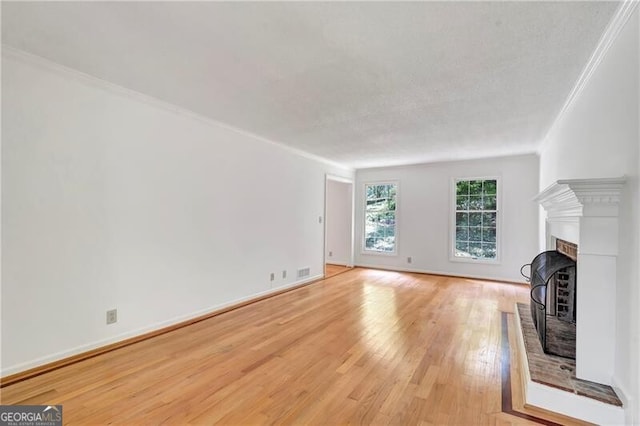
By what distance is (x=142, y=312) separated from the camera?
10.1ft

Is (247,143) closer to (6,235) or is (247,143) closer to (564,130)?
(6,235)

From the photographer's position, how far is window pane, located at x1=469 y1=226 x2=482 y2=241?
20.0ft

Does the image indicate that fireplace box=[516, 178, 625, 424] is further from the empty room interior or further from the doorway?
the doorway

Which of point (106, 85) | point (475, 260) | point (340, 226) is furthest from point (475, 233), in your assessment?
point (106, 85)

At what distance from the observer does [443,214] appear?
252 inches

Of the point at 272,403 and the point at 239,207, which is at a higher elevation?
the point at 239,207

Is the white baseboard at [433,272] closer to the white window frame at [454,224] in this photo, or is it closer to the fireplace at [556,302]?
the white window frame at [454,224]

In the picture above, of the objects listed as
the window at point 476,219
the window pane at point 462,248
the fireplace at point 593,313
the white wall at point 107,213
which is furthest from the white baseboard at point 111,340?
the window at point 476,219

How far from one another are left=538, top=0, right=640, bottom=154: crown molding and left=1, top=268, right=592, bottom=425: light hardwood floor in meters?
2.47

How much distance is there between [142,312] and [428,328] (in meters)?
3.13

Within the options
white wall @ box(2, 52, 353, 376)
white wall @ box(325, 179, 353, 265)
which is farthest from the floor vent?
white wall @ box(325, 179, 353, 265)

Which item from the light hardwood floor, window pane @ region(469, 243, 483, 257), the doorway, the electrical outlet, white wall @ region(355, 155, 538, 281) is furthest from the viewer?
the doorway

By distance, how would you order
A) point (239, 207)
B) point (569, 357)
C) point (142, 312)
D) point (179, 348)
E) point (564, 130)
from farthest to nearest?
1. point (239, 207)
2. point (564, 130)
3. point (142, 312)
4. point (179, 348)
5. point (569, 357)

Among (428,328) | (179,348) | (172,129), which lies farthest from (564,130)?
(179,348)
